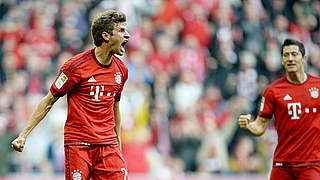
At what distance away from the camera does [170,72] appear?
49.0 feet

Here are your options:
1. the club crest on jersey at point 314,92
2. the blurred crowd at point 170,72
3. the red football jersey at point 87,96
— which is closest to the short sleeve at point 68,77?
the red football jersey at point 87,96

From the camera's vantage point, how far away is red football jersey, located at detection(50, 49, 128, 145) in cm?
723

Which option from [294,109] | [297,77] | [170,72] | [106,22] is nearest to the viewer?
[106,22]

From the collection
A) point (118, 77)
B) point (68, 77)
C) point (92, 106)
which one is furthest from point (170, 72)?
point (68, 77)

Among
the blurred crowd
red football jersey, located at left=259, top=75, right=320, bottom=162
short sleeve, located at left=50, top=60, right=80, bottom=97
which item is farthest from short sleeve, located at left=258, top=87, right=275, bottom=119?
the blurred crowd

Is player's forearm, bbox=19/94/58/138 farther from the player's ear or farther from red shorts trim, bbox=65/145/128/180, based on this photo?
the player's ear

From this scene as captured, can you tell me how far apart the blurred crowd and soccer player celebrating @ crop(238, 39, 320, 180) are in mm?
5485

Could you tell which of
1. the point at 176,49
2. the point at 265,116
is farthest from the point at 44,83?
the point at 265,116

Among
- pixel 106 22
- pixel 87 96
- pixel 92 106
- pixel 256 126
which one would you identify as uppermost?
pixel 106 22

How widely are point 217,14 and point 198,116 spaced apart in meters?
3.11

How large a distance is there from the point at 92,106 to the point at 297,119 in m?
2.50

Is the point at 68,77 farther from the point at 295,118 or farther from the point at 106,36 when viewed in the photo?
the point at 295,118

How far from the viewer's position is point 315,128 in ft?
26.6

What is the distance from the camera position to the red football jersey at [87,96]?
7.23 m
